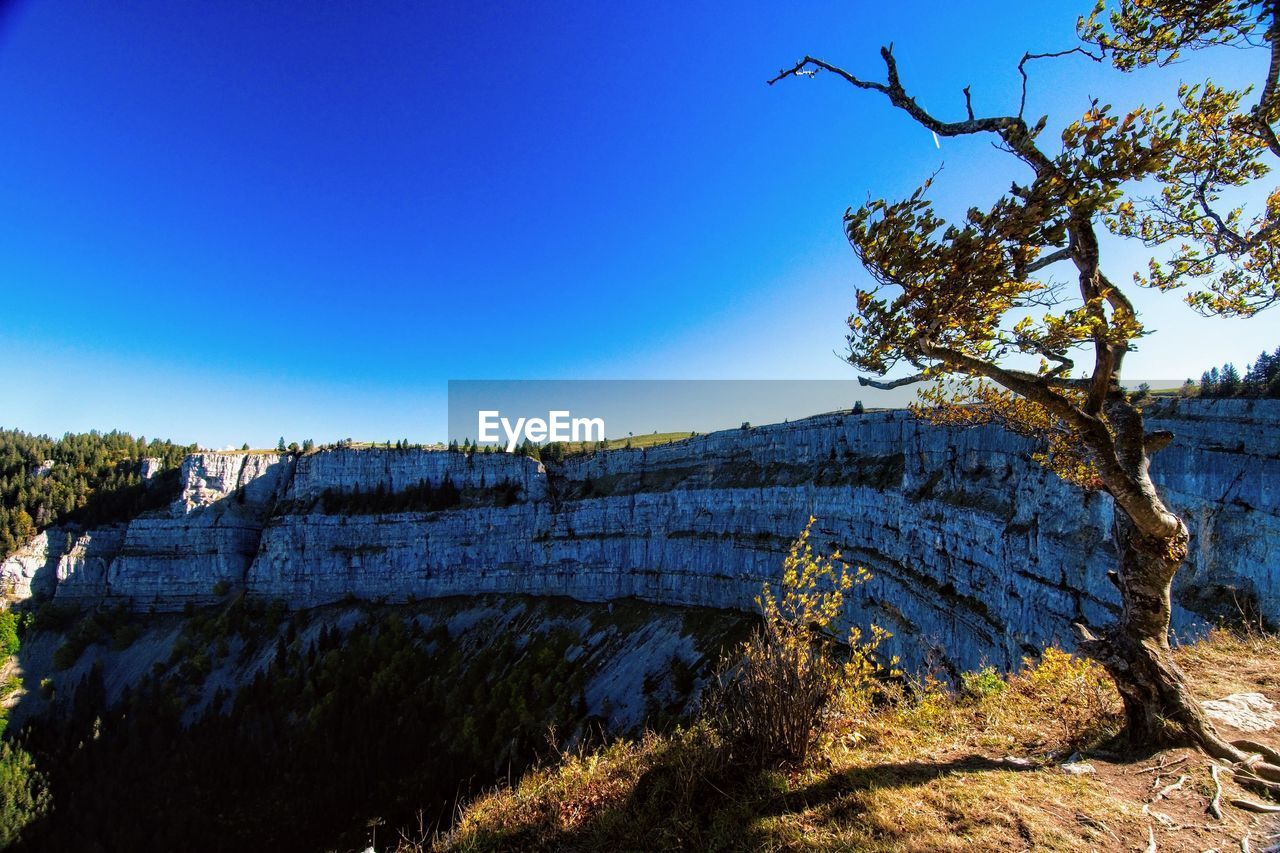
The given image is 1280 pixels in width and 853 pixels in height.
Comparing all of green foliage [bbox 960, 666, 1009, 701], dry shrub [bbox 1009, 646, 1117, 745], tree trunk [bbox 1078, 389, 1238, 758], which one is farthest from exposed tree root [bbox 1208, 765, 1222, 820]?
green foliage [bbox 960, 666, 1009, 701]

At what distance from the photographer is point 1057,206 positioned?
6.21m

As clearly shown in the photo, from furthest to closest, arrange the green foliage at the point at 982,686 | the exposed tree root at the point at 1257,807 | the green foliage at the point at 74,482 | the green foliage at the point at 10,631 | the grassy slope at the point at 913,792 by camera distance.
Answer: the green foliage at the point at 74,482, the green foliage at the point at 10,631, the green foliage at the point at 982,686, the grassy slope at the point at 913,792, the exposed tree root at the point at 1257,807

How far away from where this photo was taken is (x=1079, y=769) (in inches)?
243

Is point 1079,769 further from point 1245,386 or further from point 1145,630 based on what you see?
point 1245,386

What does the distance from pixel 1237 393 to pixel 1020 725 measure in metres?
24.9

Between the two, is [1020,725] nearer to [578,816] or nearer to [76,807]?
[578,816]

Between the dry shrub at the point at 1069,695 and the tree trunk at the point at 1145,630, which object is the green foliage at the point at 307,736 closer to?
the dry shrub at the point at 1069,695

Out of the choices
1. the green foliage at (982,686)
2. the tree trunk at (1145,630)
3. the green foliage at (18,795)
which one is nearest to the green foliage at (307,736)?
the green foliage at (18,795)

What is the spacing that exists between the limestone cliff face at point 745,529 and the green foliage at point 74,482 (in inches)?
249

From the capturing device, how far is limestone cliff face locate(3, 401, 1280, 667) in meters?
19.0

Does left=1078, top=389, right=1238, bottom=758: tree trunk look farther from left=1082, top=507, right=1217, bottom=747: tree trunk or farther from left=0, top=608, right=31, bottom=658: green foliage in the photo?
left=0, top=608, right=31, bottom=658: green foliage

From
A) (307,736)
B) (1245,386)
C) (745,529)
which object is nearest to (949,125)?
(1245,386)

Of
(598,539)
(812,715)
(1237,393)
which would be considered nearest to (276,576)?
(598,539)

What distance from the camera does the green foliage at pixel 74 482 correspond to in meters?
94.1
